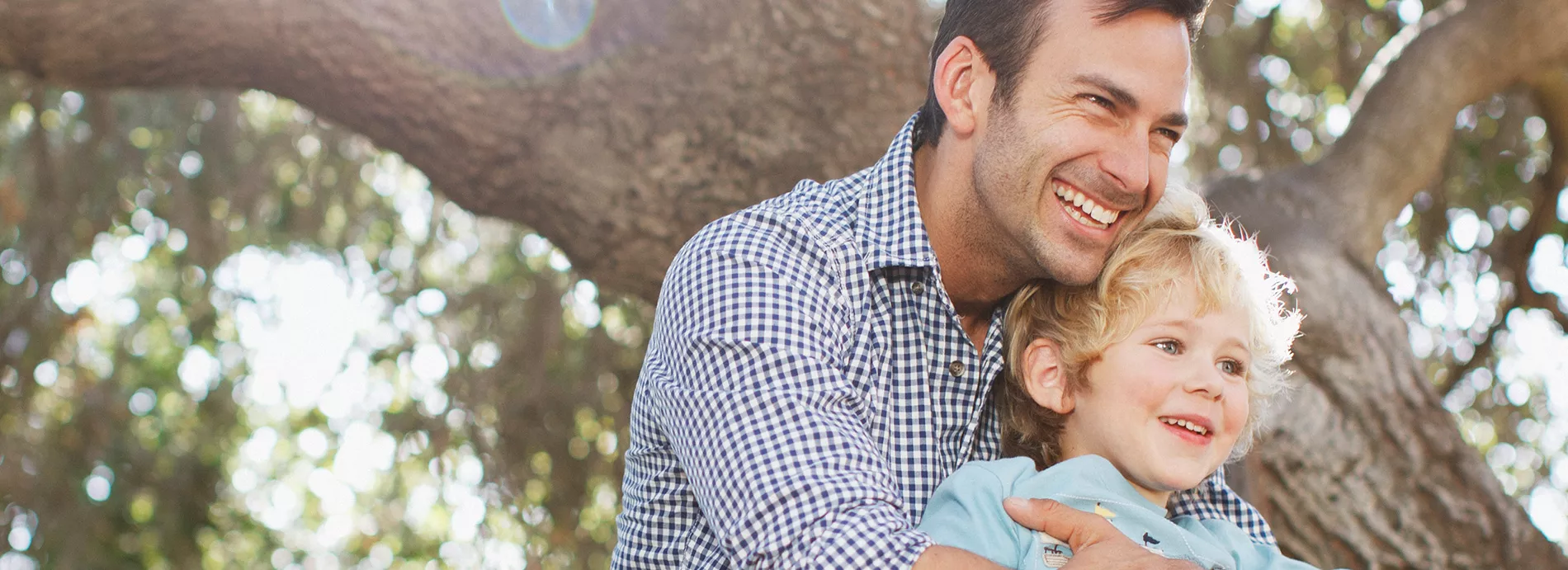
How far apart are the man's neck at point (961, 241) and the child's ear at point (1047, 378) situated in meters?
0.14

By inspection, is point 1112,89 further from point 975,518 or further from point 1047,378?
point 975,518

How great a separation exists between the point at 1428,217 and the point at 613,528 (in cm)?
384

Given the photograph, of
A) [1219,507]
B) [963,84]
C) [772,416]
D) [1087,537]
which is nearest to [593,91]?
[963,84]

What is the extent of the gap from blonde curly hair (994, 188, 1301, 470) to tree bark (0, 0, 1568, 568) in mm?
1380

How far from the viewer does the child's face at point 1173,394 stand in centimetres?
238

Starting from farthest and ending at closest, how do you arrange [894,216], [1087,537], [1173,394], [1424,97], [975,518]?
[1424,97] → [894,216] → [1173,394] → [975,518] → [1087,537]

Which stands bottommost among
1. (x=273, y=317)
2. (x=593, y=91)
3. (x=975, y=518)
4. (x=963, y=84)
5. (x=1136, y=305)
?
(x=273, y=317)

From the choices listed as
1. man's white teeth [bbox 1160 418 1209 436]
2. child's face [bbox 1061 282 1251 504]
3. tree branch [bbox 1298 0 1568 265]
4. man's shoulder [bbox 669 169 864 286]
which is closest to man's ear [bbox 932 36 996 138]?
man's shoulder [bbox 669 169 864 286]

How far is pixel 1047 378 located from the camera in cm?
255

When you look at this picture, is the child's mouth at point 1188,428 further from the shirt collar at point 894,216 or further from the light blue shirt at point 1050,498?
the shirt collar at point 894,216

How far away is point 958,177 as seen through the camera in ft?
8.61

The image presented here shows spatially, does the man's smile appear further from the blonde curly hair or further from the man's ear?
the man's ear

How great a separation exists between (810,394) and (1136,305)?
72cm

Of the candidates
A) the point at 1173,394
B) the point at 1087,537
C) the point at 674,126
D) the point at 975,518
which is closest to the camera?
the point at 1087,537
